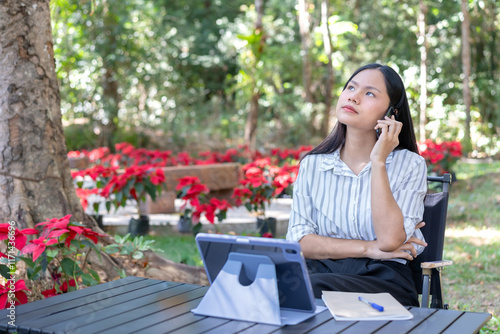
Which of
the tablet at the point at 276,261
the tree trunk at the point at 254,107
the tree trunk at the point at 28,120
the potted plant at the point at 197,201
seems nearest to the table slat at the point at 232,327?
the tablet at the point at 276,261

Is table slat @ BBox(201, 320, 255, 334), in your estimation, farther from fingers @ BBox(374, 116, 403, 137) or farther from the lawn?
the lawn

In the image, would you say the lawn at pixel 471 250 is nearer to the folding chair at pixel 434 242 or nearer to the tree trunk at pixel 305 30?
the folding chair at pixel 434 242

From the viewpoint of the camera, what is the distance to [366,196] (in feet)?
8.45

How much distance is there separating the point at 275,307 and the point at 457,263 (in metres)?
3.96

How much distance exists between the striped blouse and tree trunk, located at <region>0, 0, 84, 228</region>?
5.22 feet

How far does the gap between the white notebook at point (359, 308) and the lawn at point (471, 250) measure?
6.40 ft

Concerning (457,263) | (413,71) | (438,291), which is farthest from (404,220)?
(413,71)

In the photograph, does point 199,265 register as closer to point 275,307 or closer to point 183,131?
point 275,307

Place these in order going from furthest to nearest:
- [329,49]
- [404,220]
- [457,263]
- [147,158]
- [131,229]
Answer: [329,49] → [147,158] → [131,229] → [457,263] → [404,220]

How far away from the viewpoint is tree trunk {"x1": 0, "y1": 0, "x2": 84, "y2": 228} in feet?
11.2

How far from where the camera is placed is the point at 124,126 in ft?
42.2

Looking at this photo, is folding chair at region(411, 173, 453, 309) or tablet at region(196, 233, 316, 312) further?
folding chair at region(411, 173, 453, 309)

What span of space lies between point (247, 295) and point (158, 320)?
0.26 meters

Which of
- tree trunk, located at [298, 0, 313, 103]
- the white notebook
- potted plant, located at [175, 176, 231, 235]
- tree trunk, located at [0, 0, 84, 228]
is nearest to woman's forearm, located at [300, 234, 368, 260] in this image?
the white notebook
